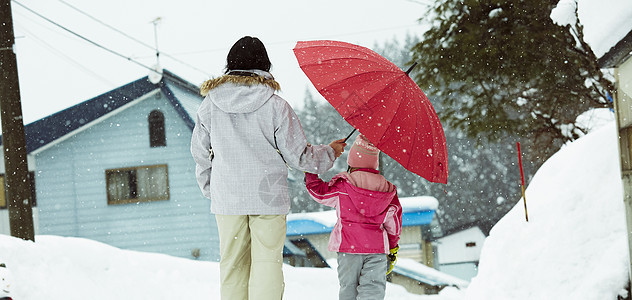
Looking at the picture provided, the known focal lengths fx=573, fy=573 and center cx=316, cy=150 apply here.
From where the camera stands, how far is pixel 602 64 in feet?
13.7

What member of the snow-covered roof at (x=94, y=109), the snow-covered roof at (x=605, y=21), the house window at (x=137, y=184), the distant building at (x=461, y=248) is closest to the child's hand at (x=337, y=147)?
the snow-covered roof at (x=605, y=21)

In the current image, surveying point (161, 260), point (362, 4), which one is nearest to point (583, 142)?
point (161, 260)

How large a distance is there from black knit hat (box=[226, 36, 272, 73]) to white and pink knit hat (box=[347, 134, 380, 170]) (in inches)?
31.6

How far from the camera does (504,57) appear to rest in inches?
406

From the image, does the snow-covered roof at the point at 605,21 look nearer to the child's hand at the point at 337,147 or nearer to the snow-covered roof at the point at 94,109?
the child's hand at the point at 337,147

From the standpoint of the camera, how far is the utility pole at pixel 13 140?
6793 millimetres

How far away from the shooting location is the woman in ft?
10.4

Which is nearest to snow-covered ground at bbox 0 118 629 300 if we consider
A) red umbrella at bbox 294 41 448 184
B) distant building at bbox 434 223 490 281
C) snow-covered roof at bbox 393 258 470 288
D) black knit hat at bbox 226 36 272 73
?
red umbrella at bbox 294 41 448 184

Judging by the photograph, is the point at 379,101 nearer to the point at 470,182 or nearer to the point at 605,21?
the point at 605,21

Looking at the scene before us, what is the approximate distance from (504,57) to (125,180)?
13.2 meters

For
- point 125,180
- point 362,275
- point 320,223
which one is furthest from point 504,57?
point 320,223

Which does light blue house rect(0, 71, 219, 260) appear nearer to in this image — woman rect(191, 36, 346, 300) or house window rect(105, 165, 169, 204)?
house window rect(105, 165, 169, 204)

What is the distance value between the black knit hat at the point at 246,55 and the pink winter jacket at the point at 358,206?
736mm

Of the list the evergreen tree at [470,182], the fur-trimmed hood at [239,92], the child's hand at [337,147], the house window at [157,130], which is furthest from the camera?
the evergreen tree at [470,182]
